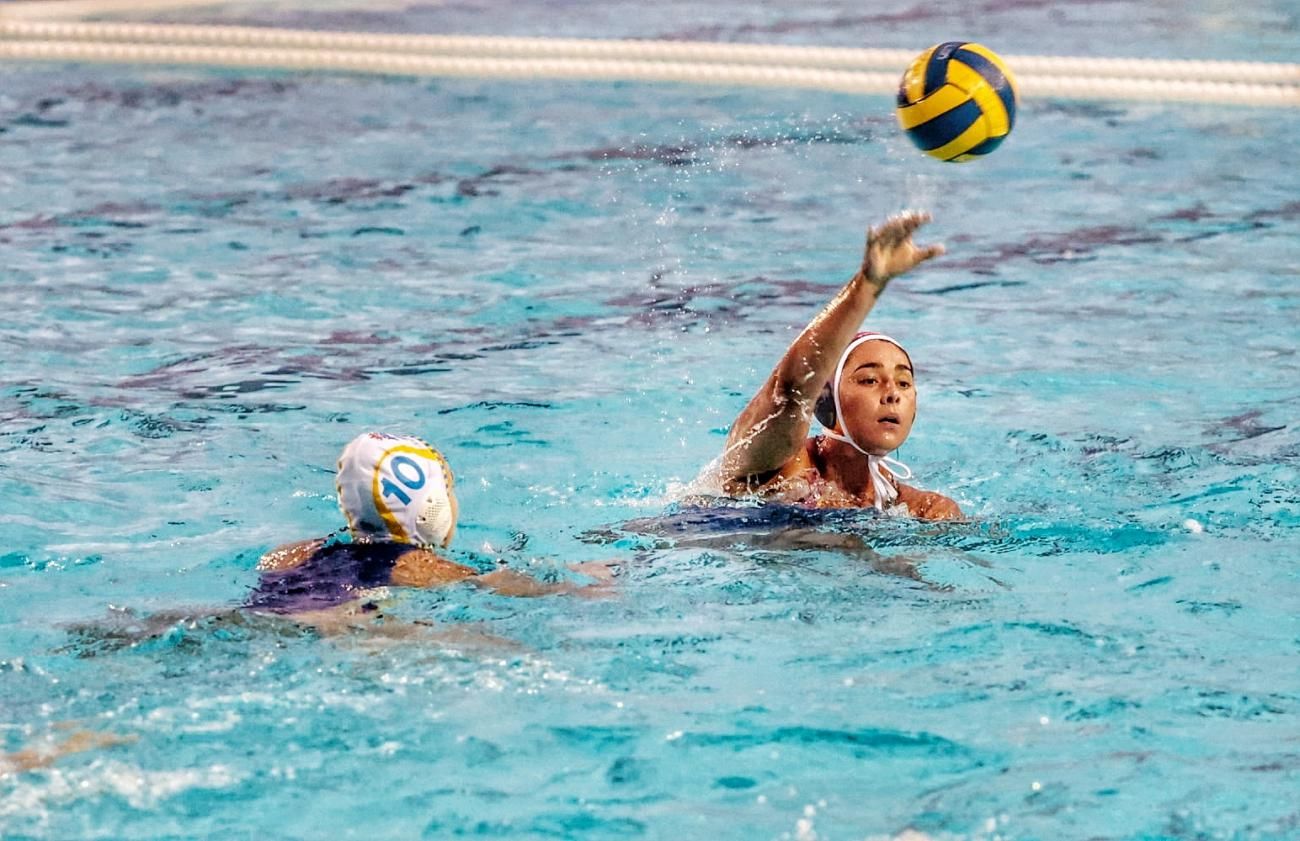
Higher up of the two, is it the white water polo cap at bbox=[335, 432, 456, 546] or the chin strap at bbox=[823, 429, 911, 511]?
the white water polo cap at bbox=[335, 432, 456, 546]

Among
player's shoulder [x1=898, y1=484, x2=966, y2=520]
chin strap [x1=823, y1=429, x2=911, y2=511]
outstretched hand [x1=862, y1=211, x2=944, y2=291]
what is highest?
outstretched hand [x1=862, y1=211, x2=944, y2=291]

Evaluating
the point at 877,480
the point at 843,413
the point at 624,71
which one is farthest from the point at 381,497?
the point at 624,71

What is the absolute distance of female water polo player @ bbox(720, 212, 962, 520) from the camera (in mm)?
3781

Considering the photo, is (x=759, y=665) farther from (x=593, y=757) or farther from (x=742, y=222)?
(x=742, y=222)

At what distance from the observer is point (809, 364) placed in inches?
153

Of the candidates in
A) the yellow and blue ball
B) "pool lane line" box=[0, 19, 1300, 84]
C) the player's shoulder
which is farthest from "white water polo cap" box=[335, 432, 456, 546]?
"pool lane line" box=[0, 19, 1300, 84]

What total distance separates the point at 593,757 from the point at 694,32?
9.14 metres

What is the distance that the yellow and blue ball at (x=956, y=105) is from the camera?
4195 mm

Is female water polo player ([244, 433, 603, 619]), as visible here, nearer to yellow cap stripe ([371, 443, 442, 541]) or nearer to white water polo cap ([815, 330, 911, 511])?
yellow cap stripe ([371, 443, 442, 541])

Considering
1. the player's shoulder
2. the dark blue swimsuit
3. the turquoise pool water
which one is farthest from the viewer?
the player's shoulder

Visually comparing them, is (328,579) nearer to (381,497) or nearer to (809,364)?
(381,497)

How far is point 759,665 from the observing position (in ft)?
11.8

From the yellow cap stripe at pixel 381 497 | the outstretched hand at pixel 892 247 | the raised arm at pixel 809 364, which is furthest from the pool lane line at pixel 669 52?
the yellow cap stripe at pixel 381 497

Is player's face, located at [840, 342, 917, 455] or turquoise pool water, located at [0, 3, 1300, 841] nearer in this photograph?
turquoise pool water, located at [0, 3, 1300, 841]
